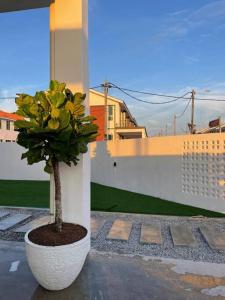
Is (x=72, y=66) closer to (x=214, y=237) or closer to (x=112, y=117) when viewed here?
(x=214, y=237)

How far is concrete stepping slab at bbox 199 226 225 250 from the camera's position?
13.2 feet

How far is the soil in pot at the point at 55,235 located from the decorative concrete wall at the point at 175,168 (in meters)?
4.22

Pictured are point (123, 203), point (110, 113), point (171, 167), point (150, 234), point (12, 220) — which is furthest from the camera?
point (110, 113)

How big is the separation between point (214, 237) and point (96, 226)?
1.94 meters

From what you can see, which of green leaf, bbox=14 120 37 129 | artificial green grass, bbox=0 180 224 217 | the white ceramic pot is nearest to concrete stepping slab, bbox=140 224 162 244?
artificial green grass, bbox=0 180 224 217

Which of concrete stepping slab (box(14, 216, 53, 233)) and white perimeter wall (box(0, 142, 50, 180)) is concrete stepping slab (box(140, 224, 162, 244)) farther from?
white perimeter wall (box(0, 142, 50, 180))

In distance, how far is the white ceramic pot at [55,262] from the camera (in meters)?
2.46

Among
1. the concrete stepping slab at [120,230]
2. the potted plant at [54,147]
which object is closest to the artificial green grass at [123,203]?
the concrete stepping slab at [120,230]

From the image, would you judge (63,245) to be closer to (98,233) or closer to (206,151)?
(98,233)

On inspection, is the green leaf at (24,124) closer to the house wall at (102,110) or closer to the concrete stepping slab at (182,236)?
the concrete stepping slab at (182,236)

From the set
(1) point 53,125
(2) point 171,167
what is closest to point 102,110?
(2) point 171,167

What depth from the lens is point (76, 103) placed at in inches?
110

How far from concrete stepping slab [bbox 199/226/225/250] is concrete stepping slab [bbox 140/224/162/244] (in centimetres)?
72

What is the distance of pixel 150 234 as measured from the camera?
4531mm
